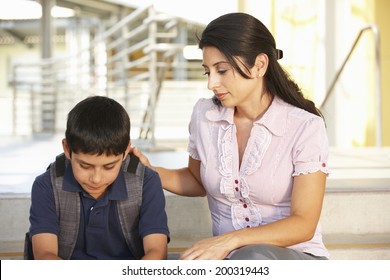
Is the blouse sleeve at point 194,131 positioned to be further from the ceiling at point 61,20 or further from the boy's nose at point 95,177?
the ceiling at point 61,20

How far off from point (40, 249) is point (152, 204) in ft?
1.09

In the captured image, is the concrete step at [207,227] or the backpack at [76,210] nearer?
the backpack at [76,210]

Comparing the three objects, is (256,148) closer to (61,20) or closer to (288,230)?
(288,230)

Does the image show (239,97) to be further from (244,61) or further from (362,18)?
(362,18)

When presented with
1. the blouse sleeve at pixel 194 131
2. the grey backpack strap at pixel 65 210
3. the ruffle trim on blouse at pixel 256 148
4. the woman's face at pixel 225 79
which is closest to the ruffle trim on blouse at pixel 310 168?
the ruffle trim on blouse at pixel 256 148

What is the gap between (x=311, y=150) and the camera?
1880mm

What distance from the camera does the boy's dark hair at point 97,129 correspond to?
1.75m

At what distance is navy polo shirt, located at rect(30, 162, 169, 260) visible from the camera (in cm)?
184

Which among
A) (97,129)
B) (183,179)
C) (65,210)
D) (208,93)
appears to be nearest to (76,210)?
(65,210)

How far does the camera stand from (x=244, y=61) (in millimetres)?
1862

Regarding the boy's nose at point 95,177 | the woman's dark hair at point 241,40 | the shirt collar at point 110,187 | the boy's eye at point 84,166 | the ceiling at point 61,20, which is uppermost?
the ceiling at point 61,20

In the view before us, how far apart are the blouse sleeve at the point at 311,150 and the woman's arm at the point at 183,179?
1.38ft

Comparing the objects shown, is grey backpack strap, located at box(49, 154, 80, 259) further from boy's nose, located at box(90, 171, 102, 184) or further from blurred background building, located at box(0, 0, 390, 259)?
blurred background building, located at box(0, 0, 390, 259)
